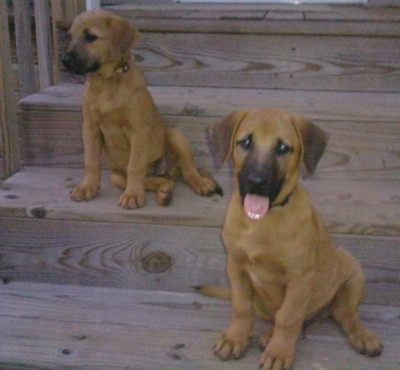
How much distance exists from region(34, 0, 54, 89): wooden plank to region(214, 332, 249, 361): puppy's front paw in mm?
1927

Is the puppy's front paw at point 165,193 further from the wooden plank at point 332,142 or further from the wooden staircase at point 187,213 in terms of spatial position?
the wooden plank at point 332,142

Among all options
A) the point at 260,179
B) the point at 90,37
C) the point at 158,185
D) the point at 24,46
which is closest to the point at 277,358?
the point at 260,179

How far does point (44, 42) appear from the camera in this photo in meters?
3.27

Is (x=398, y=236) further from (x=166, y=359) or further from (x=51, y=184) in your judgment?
(x=51, y=184)

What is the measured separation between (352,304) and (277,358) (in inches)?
14.8

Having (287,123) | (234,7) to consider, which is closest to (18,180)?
(287,123)

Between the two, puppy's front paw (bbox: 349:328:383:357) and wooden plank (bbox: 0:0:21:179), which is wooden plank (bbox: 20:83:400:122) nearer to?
wooden plank (bbox: 0:0:21:179)

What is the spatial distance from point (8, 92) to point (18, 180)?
47cm

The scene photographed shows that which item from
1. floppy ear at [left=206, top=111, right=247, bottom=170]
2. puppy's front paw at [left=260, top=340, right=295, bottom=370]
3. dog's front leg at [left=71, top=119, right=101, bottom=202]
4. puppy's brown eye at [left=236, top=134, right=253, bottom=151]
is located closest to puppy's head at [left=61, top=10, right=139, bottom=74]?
dog's front leg at [left=71, top=119, right=101, bottom=202]

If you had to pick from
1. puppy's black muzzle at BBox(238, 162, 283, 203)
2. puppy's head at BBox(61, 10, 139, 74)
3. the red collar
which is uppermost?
puppy's head at BBox(61, 10, 139, 74)

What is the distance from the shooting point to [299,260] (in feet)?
6.45

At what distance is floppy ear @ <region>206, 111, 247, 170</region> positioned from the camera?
198 centimetres

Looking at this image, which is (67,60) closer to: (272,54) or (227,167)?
(227,167)

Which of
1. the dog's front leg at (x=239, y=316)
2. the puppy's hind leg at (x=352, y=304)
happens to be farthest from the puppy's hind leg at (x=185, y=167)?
the puppy's hind leg at (x=352, y=304)
